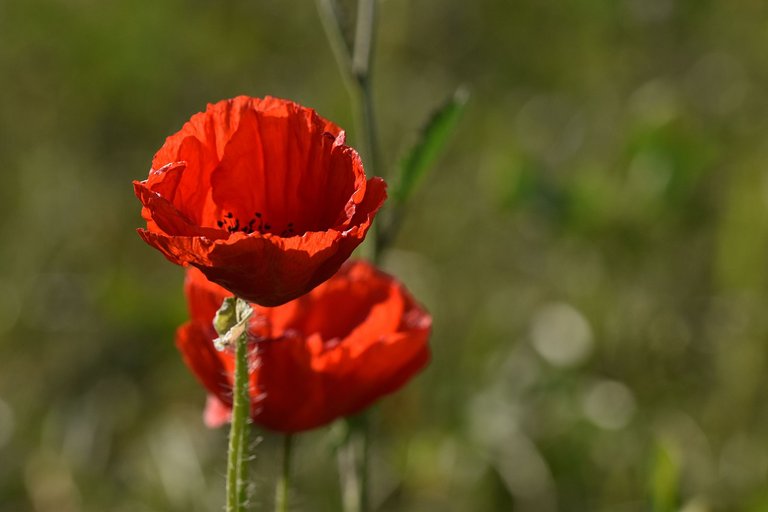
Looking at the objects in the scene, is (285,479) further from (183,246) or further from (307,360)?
(183,246)

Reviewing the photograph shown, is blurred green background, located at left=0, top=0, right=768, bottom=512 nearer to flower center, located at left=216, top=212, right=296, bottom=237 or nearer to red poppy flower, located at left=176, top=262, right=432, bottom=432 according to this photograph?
red poppy flower, located at left=176, top=262, right=432, bottom=432

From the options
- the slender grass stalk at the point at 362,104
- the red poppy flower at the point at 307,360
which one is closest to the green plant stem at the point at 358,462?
the slender grass stalk at the point at 362,104

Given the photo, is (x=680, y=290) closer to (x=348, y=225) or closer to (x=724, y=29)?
(x=724, y=29)

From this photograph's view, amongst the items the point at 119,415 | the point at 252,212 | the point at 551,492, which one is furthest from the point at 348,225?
the point at 119,415

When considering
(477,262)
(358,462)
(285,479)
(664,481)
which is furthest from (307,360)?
(477,262)

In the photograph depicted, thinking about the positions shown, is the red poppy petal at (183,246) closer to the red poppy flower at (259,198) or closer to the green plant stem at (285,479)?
the red poppy flower at (259,198)

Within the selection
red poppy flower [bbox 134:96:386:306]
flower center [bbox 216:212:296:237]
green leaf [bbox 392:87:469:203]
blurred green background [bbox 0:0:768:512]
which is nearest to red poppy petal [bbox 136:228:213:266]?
red poppy flower [bbox 134:96:386:306]

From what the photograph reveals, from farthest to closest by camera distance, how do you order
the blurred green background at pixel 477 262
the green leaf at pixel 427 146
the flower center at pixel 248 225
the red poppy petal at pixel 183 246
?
1. the blurred green background at pixel 477 262
2. the green leaf at pixel 427 146
3. the flower center at pixel 248 225
4. the red poppy petal at pixel 183 246

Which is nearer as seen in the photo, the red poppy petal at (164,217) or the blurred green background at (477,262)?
the red poppy petal at (164,217)
